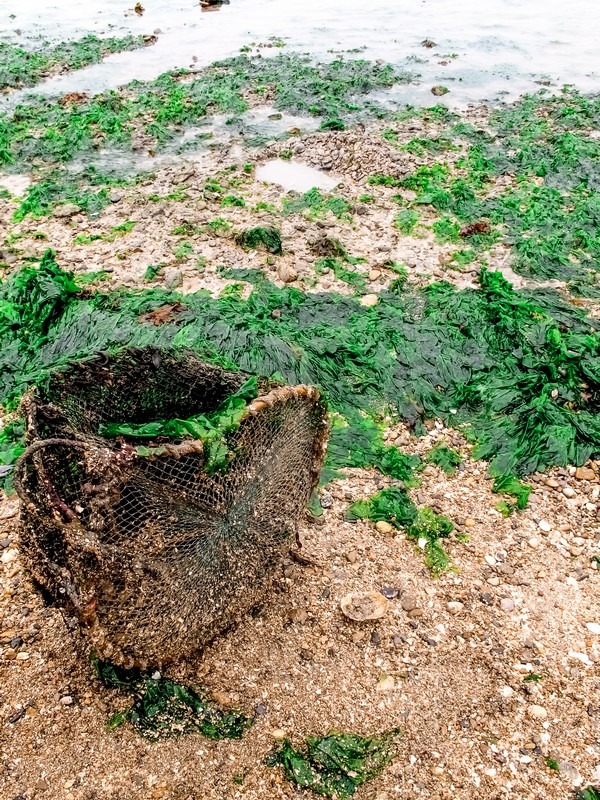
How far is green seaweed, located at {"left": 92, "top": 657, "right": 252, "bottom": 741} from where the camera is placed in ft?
10.7

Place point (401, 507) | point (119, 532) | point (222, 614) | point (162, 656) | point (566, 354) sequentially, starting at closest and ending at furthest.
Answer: point (119, 532), point (162, 656), point (222, 614), point (401, 507), point (566, 354)

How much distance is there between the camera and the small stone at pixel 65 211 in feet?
26.9

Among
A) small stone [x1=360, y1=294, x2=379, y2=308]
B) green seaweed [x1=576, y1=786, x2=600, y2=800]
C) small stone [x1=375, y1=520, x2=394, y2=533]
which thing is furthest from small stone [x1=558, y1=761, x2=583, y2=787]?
small stone [x1=360, y1=294, x2=379, y2=308]

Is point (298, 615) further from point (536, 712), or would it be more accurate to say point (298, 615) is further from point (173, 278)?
point (173, 278)

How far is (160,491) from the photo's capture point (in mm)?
2982

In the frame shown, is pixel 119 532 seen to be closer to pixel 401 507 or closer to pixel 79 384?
pixel 79 384

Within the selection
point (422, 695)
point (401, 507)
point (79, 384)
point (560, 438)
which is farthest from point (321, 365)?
point (422, 695)

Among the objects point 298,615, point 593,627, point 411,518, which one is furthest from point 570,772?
point 411,518

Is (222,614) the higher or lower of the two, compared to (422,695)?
higher

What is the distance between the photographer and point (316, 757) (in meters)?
3.16

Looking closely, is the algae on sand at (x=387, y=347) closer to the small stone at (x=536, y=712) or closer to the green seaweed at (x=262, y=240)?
the green seaweed at (x=262, y=240)

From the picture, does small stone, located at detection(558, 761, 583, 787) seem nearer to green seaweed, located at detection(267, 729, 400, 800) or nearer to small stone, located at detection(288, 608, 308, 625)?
green seaweed, located at detection(267, 729, 400, 800)

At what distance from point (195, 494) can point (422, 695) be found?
1734 millimetres

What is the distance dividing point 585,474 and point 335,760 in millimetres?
2979
